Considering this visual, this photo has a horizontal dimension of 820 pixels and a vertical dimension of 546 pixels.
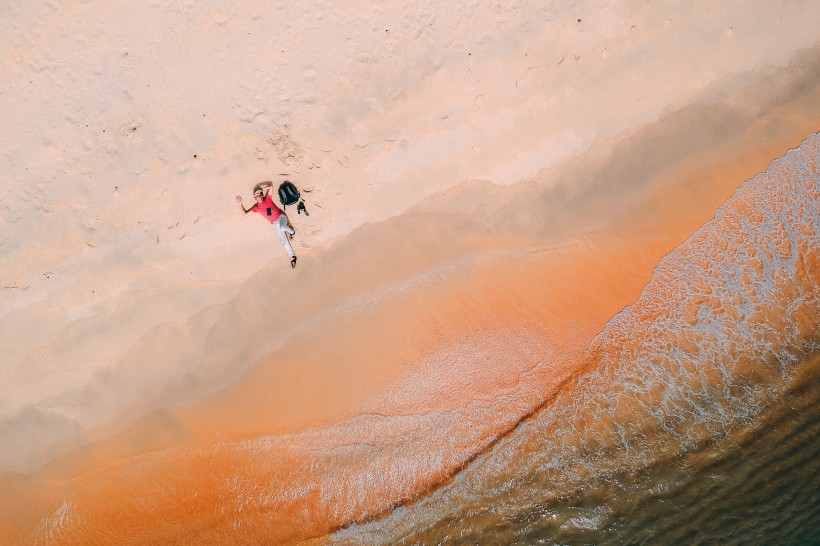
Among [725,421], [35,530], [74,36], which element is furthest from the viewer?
[35,530]

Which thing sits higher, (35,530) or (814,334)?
(35,530)

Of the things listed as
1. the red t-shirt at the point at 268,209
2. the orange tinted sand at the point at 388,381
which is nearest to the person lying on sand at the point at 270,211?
the red t-shirt at the point at 268,209

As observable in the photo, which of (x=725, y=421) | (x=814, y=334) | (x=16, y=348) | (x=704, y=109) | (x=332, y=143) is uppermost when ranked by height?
(x=332, y=143)

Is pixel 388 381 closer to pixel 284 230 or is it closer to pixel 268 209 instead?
pixel 284 230

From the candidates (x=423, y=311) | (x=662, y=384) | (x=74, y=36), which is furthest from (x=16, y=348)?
(x=662, y=384)

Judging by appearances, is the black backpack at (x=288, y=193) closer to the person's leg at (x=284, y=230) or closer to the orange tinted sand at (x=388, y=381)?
the person's leg at (x=284, y=230)

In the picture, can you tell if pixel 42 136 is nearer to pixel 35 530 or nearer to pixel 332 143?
pixel 332 143

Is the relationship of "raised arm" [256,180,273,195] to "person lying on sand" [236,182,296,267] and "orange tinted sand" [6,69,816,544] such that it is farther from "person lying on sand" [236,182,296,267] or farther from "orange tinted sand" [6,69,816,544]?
"orange tinted sand" [6,69,816,544]
